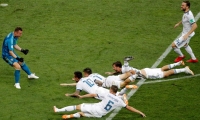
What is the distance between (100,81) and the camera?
17703mm

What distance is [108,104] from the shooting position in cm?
1603

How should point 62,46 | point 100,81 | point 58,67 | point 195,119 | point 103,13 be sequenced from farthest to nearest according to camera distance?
point 103,13 < point 62,46 < point 58,67 < point 100,81 < point 195,119

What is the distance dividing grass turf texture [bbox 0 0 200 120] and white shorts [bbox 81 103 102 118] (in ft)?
2.24

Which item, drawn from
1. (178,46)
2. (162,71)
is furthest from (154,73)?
(178,46)

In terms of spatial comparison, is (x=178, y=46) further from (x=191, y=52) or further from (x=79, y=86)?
(x=79, y=86)

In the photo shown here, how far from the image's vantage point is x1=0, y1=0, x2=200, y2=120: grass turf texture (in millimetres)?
17109

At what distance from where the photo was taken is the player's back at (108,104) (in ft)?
52.3

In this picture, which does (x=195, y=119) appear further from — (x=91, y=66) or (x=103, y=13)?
(x=103, y=13)

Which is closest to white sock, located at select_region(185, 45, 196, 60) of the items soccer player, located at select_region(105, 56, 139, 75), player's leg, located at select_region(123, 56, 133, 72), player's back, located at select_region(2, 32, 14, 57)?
soccer player, located at select_region(105, 56, 139, 75)

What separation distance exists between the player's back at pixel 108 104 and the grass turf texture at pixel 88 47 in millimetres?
551

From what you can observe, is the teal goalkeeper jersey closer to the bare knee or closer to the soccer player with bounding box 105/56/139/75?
the bare knee

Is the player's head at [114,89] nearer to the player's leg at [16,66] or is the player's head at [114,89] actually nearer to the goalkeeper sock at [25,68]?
the player's leg at [16,66]

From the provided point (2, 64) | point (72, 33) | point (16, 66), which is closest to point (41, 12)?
point (72, 33)

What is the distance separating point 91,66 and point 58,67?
0.99 meters
